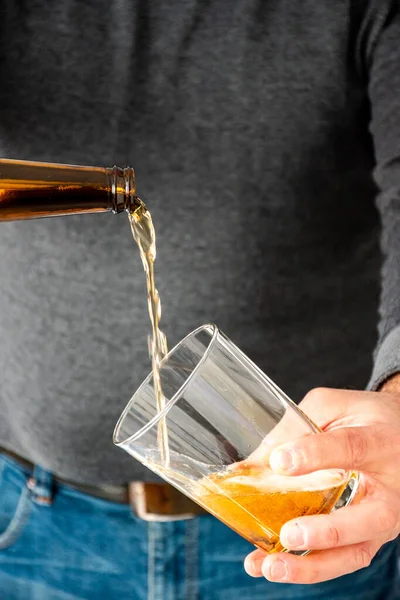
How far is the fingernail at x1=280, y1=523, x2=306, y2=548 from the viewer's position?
1.88 feet

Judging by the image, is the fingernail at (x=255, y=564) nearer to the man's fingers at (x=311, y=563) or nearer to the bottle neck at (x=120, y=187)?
the man's fingers at (x=311, y=563)

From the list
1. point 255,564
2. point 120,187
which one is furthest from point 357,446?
point 120,187

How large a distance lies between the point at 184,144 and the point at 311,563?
490mm

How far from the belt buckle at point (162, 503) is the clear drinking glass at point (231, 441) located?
1.08 ft

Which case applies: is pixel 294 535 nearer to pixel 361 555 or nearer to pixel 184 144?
pixel 361 555

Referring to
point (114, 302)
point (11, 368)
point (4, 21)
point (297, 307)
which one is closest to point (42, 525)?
point (11, 368)

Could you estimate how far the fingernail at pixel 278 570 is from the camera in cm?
60

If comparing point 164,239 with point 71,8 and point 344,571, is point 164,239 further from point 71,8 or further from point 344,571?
point 344,571

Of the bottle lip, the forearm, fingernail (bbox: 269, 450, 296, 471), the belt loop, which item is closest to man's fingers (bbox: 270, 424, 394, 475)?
fingernail (bbox: 269, 450, 296, 471)

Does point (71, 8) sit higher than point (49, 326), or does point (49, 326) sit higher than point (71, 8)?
point (71, 8)

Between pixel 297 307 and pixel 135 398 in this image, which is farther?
pixel 297 307

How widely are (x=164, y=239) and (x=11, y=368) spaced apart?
26 centimetres

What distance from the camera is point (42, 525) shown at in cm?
100

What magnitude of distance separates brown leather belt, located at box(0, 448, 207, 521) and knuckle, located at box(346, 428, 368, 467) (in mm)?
374
